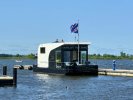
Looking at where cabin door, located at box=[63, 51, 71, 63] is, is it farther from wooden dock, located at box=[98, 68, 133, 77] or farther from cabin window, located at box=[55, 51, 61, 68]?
wooden dock, located at box=[98, 68, 133, 77]

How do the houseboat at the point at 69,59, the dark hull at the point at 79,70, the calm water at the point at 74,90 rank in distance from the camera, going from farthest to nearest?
the houseboat at the point at 69,59 < the dark hull at the point at 79,70 < the calm water at the point at 74,90

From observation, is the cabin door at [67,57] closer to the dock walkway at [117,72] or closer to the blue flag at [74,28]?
the blue flag at [74,28]

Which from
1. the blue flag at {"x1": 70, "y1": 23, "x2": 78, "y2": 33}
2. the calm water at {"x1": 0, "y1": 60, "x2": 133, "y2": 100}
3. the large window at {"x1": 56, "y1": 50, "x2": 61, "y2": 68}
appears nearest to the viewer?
the calm water at {"x1": 0, "y1": 60, "x2": 133, "y2": 100}

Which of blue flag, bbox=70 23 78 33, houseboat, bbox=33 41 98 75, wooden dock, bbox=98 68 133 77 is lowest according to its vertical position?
wooden dock, bbox=98 68 133 77

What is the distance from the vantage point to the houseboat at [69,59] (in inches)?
2533

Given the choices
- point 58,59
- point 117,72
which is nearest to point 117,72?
point 117,72

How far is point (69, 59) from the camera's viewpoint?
6638 cm

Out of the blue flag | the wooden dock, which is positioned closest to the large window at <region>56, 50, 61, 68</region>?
the blue flag

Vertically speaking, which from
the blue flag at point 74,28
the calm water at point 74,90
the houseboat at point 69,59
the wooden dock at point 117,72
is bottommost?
the calm water at point 74,90

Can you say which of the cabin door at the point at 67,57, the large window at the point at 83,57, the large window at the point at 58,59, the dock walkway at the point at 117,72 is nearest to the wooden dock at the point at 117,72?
the dock walkway at the point at 117,72

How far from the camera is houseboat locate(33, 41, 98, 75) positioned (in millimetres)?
64344

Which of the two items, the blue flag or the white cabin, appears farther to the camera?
the blue flag

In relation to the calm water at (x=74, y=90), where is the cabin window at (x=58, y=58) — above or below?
above

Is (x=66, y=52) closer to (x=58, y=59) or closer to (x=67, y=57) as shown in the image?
(x=67, y=57)
